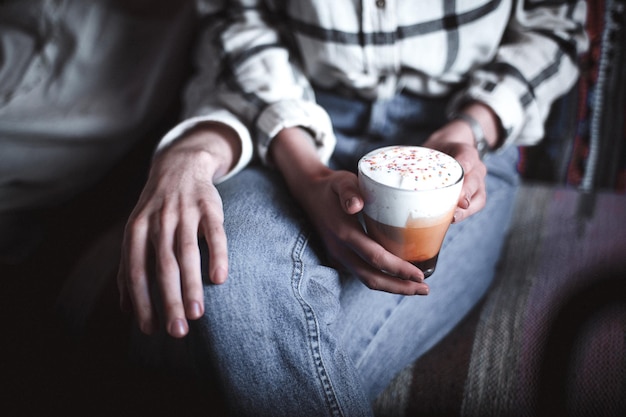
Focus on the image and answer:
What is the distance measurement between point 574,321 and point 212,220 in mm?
468

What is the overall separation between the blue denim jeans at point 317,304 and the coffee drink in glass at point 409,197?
14 centimetres

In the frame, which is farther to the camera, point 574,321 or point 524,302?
point 524,302

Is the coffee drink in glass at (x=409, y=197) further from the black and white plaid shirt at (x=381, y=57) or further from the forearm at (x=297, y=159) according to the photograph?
the black and white plaid shirt at (x=381, y=57)

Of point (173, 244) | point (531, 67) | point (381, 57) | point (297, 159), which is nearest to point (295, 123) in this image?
point (297, 159)

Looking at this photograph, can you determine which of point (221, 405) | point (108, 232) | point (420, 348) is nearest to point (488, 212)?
point (420, 348)

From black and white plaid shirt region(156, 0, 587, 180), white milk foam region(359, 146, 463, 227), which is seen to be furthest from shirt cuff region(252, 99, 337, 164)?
white milk foam region(359, 146, 463, 227)

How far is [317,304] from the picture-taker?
683 mm

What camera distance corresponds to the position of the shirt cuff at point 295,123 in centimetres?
85

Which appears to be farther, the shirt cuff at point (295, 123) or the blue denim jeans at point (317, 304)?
the shirt cuff at point (295, 123)

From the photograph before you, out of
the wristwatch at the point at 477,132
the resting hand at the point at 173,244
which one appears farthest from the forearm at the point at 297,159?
the wristwatch at the point at 477,132

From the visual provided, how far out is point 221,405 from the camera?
70 cm

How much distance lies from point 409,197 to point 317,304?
0.70 feet

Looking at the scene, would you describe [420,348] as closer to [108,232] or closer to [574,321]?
[574,321]

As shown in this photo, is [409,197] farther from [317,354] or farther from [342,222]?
[317,354]
